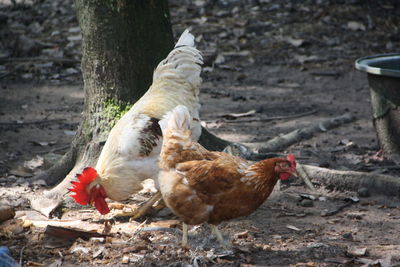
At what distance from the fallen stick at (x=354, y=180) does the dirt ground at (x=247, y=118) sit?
0.26ft

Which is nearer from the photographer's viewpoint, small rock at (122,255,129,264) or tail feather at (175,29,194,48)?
small rock at (122,255,129,264)

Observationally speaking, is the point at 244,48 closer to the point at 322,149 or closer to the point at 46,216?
the point at 322,149

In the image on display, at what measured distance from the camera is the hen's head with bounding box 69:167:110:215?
5078mm

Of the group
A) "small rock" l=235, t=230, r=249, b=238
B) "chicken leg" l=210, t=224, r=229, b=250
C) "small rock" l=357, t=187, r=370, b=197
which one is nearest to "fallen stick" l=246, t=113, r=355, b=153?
"small rock" l=357, t=187, r=370, b=197

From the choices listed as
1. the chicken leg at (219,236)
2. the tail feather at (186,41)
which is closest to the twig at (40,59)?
the tail feather at (186,41)

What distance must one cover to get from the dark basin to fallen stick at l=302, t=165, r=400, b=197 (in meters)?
0.95

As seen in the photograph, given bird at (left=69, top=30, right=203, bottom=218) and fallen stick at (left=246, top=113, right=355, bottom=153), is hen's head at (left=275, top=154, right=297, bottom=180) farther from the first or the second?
fallen stick at (left=246, top=113, right=355, bottom=153)

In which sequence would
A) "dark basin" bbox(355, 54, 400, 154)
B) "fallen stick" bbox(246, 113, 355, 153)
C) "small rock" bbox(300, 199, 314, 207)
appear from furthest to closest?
"fallen stick" bbox(246, 113, 355, 153) < "dark basin" bbox(355, 54, 400, 154) < "small rock" bbox(300, 199, 314, 207)

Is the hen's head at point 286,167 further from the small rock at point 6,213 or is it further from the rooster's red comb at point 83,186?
the small rock at point 6,213

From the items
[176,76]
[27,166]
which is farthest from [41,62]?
[176,76]

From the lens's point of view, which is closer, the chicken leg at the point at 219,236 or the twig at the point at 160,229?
the chicken leg at the point at 219,236

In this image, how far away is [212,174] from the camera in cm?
455

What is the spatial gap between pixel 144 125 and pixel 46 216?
1.18 metres

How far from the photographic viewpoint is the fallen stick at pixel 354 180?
5727mm
